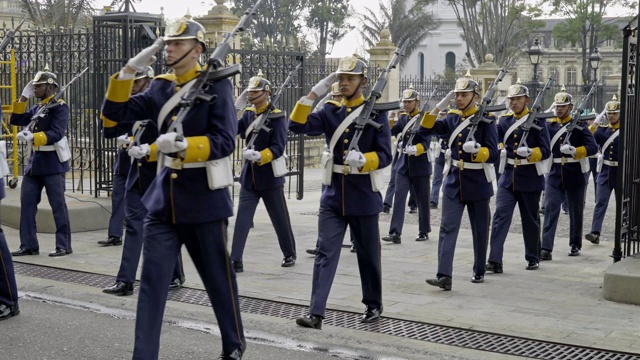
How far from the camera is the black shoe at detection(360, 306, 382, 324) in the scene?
8281 millimetres

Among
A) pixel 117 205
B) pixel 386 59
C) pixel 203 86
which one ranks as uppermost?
pixel 386 59

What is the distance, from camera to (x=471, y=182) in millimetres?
9930

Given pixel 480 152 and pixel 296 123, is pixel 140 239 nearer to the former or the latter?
pixel 296 123

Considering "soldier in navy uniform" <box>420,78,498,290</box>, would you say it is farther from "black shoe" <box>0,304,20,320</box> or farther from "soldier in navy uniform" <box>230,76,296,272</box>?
"black shoe" <box>0,304,20,320</box>

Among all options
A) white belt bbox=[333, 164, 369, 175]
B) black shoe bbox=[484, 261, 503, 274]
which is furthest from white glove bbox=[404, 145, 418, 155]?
white belt bbox=[333, 164, 369, 175]

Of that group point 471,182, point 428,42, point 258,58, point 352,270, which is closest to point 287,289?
point 352,270

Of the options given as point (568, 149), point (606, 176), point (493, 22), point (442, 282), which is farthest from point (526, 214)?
point (493, 22)

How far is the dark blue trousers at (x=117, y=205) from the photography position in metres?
11.0

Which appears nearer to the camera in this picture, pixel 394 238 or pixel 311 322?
pixel 311 322

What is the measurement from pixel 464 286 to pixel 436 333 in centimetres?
209

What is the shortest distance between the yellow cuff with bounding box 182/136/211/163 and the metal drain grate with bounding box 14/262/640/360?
2.48 metres

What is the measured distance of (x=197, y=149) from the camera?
6.19 meters

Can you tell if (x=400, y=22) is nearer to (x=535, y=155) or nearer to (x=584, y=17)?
(x=584, y=17)

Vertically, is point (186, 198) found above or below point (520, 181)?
above
